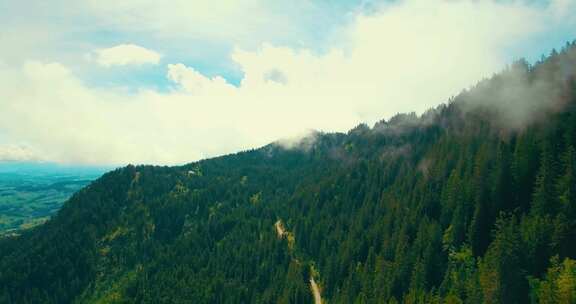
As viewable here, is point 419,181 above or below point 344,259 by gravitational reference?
above

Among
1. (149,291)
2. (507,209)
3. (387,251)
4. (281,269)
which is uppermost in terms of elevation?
(507,209)

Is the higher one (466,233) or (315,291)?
(466,233)

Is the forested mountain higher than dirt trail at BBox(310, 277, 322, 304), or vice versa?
the forested mountain

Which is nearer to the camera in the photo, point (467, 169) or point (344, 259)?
point (467, 169)

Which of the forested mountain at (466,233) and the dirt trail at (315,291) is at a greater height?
the forested mountain at (466,233)

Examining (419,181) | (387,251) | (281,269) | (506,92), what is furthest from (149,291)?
(506,92)

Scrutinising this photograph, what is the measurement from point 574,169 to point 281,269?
125m

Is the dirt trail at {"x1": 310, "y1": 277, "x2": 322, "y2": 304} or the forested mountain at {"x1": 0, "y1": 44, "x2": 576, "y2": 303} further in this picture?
the dirt trail at {"x1": 310, "y1": 277, "x2": 322, "y2": 304}

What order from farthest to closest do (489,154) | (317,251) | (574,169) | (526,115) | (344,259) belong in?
1. (317,251)
2. (344,259)
3. (526,115)
4. (489,154)
5. (574,169)

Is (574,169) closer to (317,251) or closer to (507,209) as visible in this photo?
(507,209)

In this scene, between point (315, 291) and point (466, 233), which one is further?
point (315, 291)

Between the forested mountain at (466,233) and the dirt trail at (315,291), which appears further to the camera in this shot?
the dirt trail at (315,291)

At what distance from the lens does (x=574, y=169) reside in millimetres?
97500

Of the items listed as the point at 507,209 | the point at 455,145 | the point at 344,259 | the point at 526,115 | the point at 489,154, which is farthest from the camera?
the point at 455,145
